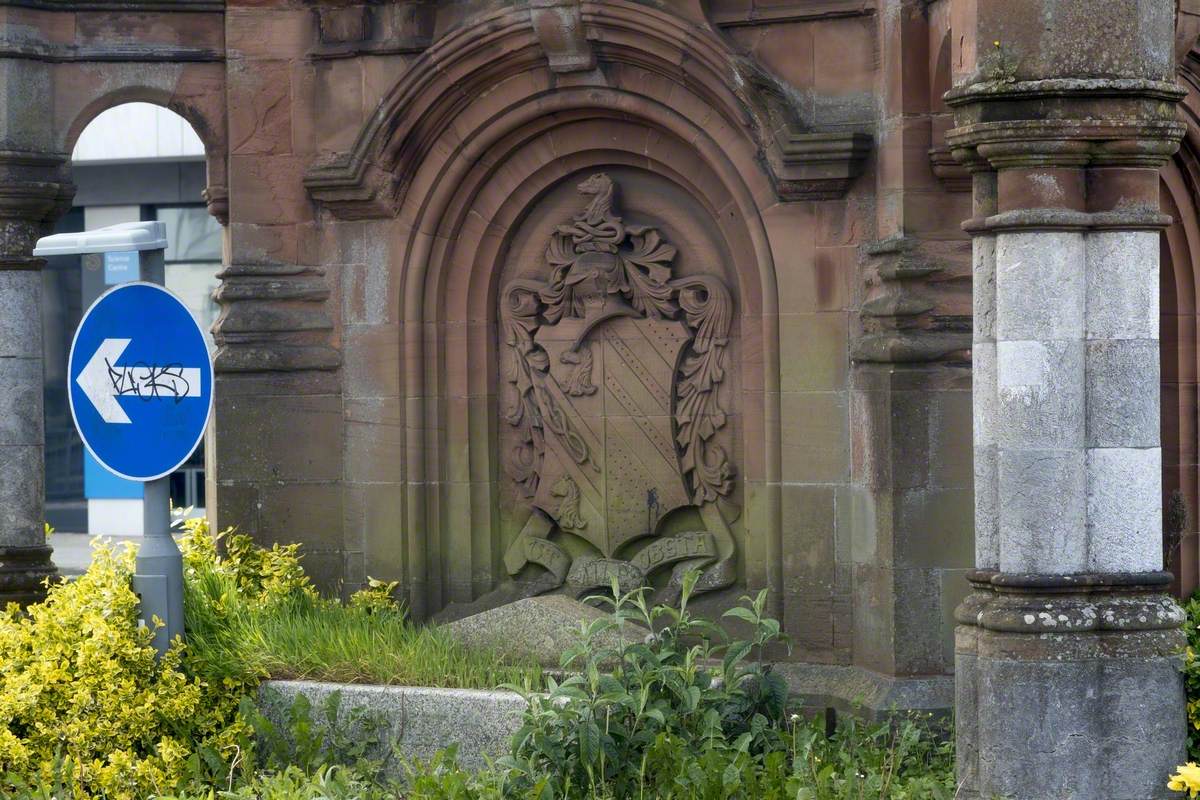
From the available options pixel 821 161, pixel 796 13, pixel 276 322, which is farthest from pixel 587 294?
pixel 796 13

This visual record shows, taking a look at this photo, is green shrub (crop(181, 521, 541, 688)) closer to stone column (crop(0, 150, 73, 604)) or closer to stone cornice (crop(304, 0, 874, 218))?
stone column (crop(0, 150, 73, 604))

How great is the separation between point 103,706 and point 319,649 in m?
1.17

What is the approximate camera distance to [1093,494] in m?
6.75

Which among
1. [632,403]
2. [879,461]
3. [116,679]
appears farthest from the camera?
[632,403]

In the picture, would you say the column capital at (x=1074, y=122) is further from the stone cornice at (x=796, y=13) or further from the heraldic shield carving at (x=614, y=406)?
the heraldic shield carving at (x=614, y=406)

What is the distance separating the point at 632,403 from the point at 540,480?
2.40ft

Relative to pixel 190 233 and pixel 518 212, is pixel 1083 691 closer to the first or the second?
pixel 518 212

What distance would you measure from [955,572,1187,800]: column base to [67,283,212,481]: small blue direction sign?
3398 millimetres

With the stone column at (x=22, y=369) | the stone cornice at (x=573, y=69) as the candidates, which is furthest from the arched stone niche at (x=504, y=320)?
the stone column at (x=22, y=369)

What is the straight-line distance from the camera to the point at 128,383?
7.71 metres

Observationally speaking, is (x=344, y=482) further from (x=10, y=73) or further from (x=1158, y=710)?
(x=1158, y=710)

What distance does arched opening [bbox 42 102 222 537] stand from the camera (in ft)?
71.9

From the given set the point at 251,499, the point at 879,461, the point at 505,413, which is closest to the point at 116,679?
the point at 251,499

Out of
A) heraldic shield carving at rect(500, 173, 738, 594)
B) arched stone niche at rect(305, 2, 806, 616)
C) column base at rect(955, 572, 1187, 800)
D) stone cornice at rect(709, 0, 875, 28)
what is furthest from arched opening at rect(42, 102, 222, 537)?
column base at rect(955, 572, 1187, 800)
